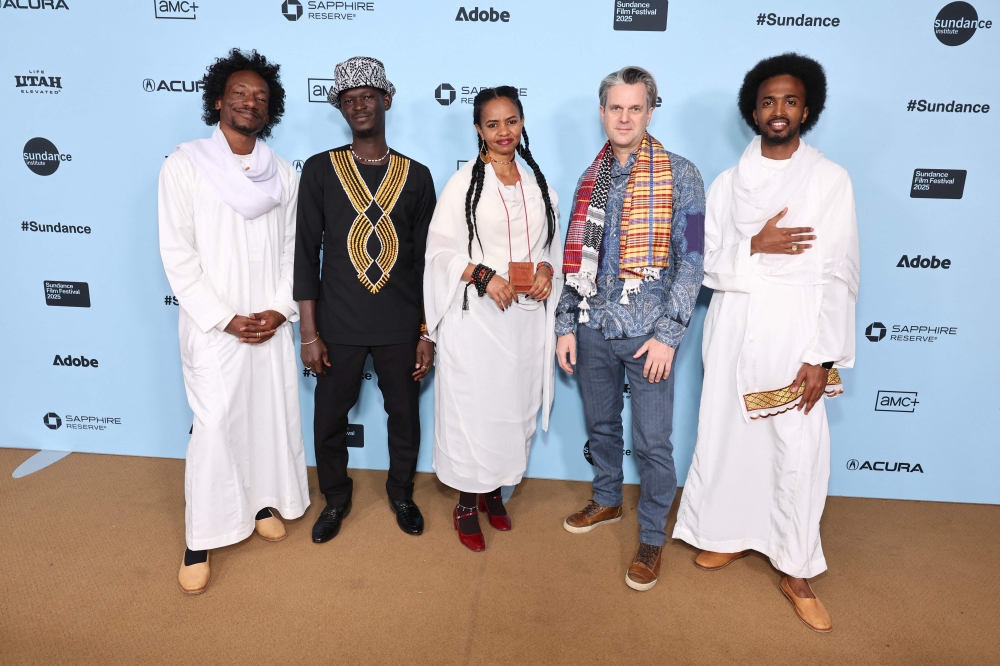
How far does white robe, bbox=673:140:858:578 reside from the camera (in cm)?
216

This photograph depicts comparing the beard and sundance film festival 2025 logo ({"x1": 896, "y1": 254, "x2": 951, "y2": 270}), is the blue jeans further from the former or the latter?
sundance film festival 2025 logo ({"x1": 896, "y1": 254, "x2": 951, "y2": 270})

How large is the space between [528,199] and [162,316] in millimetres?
2044

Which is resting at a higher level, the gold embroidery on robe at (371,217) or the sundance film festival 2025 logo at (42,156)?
the sundance film festival 2025 logo at (42,156)

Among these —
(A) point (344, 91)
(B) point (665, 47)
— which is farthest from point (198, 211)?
(B) point (665, 47)

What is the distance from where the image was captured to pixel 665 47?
2721 mm

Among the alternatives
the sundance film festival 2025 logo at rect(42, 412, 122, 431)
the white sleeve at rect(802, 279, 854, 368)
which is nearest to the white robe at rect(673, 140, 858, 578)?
the white sleeve at rect(802, 279, 854, 368)

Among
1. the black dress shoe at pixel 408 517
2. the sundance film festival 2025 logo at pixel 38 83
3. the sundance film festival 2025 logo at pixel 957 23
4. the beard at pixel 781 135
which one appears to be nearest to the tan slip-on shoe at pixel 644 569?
the black dress shoe at pixel 408 517

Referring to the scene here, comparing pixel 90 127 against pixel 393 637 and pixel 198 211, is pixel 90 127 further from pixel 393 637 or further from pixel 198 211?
pixel 393 637

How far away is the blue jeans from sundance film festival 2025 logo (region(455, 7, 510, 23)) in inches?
56.1

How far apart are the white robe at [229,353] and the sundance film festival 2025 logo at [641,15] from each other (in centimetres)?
155

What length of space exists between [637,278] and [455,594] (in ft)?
4.43

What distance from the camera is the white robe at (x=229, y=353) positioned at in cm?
226

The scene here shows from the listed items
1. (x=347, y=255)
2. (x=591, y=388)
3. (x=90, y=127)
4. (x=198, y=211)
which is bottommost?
(x=591, y=388)

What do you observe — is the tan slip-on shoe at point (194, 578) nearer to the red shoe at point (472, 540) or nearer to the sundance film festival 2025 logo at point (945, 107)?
the red shoe at point (472, 540)
